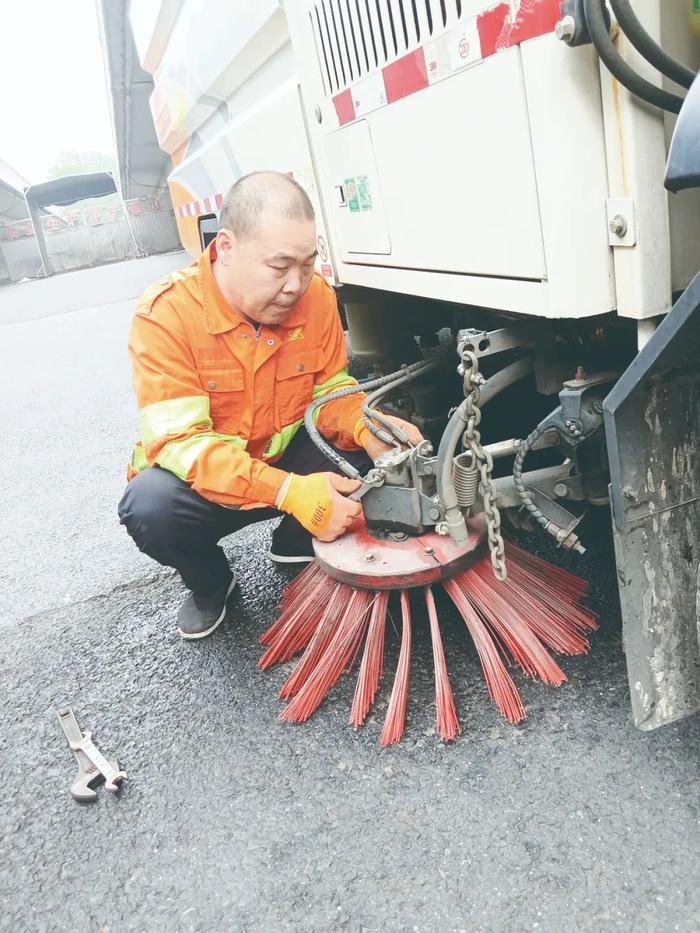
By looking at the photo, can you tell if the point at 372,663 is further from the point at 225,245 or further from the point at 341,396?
the point at 225,245

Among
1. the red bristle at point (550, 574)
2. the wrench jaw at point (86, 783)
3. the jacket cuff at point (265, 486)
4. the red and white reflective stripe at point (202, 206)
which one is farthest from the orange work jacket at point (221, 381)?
the red and white reflective stripe at point (202, 206)

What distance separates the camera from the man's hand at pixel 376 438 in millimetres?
1904

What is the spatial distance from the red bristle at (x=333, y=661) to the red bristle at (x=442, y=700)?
18cm

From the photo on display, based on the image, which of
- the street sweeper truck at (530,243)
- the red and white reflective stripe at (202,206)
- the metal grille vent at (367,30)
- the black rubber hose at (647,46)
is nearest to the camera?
the black rubber hose at (647,46)

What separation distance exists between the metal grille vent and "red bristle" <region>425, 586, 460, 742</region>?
44.2 inches

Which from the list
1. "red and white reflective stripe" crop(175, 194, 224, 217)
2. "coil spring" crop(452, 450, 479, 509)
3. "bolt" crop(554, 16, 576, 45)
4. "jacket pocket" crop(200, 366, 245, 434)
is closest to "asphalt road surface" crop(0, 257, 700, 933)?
"coil spring" crop(452, 450, 479, 509)

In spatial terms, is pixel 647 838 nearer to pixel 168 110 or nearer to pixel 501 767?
pixel 501 767

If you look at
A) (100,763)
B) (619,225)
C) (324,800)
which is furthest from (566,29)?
(100,763)

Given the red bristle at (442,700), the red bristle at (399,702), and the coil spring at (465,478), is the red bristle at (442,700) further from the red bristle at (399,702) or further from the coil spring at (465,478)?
the coil spring at (465,478)

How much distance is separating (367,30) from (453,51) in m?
0.35

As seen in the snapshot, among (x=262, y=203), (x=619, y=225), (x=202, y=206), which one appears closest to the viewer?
(x=619, y=225)

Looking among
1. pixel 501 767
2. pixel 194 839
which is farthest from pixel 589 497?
pixel 194 839

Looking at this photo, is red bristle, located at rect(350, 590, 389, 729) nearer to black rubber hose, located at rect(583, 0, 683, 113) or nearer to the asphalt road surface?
the asphalt road surface

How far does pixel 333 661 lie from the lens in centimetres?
172
